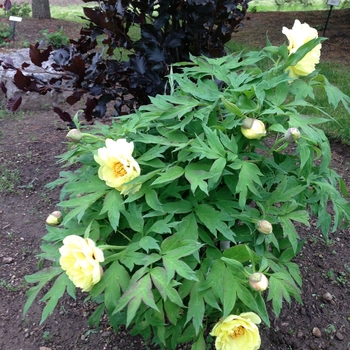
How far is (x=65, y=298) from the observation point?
99.8 inches

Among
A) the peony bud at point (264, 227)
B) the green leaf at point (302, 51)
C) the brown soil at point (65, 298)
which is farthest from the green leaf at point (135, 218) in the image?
the brown soil at point (65, 298)

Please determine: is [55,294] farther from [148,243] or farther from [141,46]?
[141,46]

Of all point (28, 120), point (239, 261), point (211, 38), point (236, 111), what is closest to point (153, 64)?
point (211, 38)

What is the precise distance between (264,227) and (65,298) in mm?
1511

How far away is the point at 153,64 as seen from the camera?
266 cm

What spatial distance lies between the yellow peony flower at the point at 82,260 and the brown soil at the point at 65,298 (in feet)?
3.12

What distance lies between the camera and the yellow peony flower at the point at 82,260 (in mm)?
1386

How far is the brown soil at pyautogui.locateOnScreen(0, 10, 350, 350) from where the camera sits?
2.26 meters

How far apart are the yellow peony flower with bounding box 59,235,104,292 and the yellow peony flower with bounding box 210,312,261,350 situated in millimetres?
490

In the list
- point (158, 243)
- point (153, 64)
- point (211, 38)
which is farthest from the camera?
point (211, 38)

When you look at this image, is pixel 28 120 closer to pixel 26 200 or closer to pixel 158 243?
pixel 26 200

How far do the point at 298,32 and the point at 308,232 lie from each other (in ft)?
5.48

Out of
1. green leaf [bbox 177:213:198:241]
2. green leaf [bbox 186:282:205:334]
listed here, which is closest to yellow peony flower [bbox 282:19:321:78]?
green leaf [bbox 177:213:198:241]

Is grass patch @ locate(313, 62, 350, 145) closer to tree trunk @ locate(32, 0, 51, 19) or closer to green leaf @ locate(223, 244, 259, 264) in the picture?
green leaf @ locate(223, 244, 259, 264)
